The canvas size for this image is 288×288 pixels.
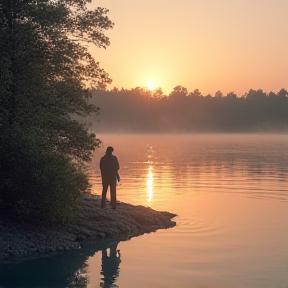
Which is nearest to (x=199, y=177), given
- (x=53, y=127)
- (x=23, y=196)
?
(x=53, y=127)

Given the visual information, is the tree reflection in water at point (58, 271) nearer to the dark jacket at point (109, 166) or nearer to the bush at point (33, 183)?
the bush at point (33, 183)

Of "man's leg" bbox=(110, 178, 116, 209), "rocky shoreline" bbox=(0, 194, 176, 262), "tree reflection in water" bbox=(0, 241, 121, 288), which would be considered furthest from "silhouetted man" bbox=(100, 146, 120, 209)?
"tree reflection in water" bbox=(0, 241, 121, 288)

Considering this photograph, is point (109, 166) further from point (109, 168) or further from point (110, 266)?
point (110, 266)

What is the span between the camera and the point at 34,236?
19.5 metres

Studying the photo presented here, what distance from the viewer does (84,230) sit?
2114cm

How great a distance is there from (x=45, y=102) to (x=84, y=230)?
523 cm

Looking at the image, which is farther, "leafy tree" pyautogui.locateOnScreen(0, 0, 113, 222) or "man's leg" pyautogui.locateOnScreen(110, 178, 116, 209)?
"man's leg" pyautogui.locateOnScreen(110, 178, 116, 209)

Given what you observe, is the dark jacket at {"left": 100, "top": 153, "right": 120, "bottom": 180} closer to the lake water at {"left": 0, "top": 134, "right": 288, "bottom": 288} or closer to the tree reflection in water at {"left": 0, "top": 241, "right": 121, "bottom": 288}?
the lake water at {"left": 0, "top": 134, "right": 288, "bottom": 288}

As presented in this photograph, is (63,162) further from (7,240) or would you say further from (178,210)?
(178,210)

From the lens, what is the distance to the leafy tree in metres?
20.0

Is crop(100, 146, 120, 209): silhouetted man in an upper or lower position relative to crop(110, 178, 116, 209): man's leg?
upper

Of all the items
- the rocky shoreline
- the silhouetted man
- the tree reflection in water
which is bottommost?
the tree reflection in water

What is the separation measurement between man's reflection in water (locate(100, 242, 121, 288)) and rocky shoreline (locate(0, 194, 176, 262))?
48.9 inches

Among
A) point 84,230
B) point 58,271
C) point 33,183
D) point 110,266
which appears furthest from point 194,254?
point 33,183
